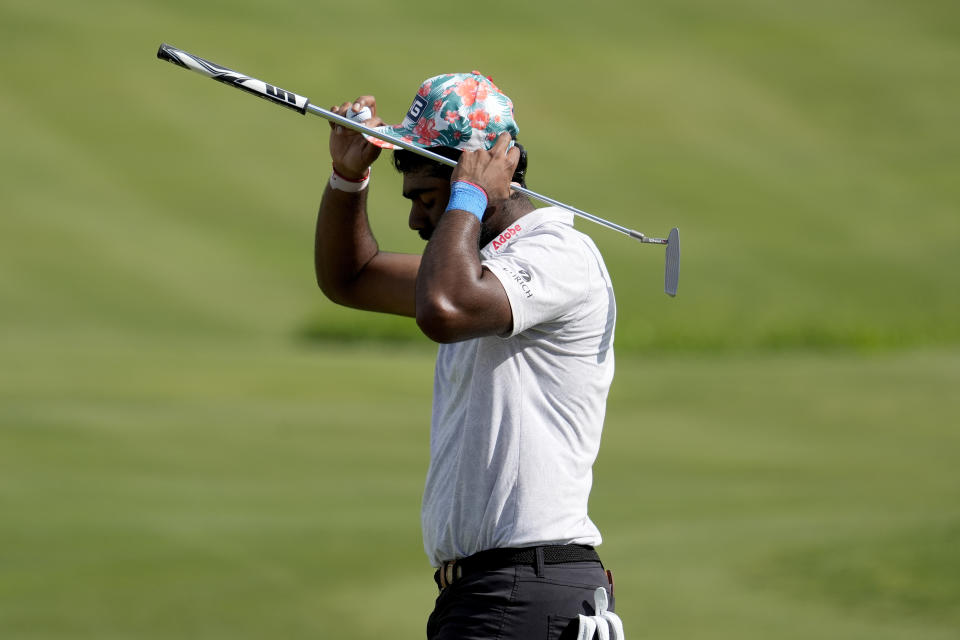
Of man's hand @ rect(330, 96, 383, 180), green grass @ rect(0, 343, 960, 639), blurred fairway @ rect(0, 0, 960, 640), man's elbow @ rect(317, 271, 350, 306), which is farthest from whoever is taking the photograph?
blurred fairway @ rect(0, 0, 960, 640)

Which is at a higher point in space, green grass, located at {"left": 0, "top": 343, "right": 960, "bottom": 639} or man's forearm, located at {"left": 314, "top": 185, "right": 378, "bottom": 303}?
man's forearm, located at {"left": 314, "top": 185, "right": 378, "bottom": 303}

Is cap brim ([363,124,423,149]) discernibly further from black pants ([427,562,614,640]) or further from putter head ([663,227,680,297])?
black pants ([427,562,614,640])

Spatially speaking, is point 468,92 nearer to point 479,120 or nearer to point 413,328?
point 479,120

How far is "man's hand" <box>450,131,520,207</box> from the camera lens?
11.4 ft

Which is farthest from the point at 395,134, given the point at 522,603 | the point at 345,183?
the point at 522,603

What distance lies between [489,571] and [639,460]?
9718mm

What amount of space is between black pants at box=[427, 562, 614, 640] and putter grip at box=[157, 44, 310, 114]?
4.34 ft

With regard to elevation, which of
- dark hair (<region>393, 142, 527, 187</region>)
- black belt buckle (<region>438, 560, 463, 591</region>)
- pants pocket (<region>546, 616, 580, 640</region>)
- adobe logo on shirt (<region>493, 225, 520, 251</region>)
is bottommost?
pants pocket (<region>546, 616, 580, 640</region>)

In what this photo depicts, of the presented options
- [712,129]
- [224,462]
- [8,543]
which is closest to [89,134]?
[712,129]

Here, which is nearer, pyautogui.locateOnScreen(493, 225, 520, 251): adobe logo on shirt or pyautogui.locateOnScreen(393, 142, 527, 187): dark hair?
pyautogui.locateOnScreen(493, 225, 520, 251): adobe logo on shirt

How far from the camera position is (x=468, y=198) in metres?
3.41

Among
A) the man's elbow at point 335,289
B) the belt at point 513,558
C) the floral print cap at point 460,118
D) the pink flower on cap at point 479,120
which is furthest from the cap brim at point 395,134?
the belt at point 513,558

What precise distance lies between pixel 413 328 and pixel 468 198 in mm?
20309

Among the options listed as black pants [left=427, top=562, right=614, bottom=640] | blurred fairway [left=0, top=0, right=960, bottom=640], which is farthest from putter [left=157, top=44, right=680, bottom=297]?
blurred fairway [left=0, top=0, right=960, bottom=640]
